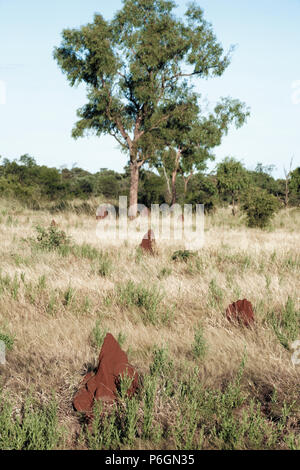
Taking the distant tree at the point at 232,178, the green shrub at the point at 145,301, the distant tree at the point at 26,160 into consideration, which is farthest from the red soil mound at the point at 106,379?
the distant tree at the point at 26,160

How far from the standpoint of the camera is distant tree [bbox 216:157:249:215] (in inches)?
912

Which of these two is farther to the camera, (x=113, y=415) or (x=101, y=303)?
(x=101, y=303)

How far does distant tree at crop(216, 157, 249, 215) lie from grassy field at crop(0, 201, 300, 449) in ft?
54.6

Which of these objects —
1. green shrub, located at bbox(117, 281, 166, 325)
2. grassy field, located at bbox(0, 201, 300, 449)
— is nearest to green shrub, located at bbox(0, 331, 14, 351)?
grassy field, located at bbox(0, 201, 300, 449)

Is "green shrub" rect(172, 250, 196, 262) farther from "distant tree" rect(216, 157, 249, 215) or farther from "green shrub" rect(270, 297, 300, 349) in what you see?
"distant tree" rect(216, 157, 249, 215)

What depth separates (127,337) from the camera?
12.3 ft

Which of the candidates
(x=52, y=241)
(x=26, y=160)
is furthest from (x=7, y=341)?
(x=26, y=160)

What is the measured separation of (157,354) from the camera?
3.15 meters

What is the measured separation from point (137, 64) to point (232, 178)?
8.96m

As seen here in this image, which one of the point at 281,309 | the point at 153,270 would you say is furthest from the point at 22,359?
the point at 153,270

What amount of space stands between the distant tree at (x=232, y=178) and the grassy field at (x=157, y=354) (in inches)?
656

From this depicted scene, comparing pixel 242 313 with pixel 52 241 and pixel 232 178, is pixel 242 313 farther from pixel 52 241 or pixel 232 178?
pixel 232 178
